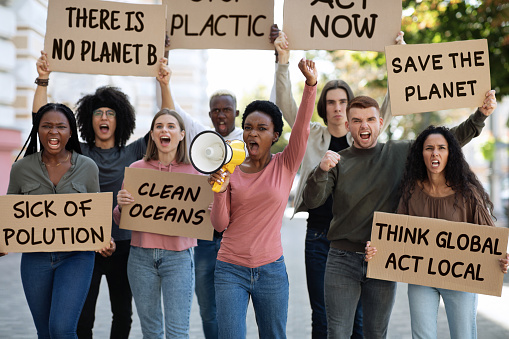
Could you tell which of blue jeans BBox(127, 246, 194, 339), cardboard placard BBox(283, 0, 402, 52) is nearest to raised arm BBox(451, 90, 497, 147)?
cardboard placard BBox(283, 0, 402, 52)

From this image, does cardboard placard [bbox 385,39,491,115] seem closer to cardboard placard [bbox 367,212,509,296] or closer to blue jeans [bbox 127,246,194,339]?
cardboard placard [bbox 367,212,509,296]

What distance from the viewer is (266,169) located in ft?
12.8

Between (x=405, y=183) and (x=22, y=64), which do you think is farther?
(x=22, y=64)

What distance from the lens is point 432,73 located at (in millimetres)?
4297

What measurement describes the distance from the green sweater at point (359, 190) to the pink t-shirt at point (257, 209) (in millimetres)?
221

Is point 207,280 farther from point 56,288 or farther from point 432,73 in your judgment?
point 432,73

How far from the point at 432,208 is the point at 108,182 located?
2.37 meters

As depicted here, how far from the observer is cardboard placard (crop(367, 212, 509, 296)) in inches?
147

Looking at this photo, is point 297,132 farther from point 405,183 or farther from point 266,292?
point 266,292

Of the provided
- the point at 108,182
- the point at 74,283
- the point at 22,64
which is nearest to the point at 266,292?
the point at 74,283

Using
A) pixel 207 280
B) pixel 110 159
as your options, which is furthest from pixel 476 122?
pixel 110 159

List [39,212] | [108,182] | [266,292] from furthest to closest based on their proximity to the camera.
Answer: [108,182] < [39,212] < [266,292]

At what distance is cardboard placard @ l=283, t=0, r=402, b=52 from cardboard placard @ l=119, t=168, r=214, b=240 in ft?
4.53

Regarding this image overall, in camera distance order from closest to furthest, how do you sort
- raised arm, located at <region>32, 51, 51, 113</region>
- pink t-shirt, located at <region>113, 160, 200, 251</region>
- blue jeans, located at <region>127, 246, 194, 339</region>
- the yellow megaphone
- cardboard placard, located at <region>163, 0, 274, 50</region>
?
the yellow megaphone
blue jeans, located at <region>127, 246, 194, 339</region>
pink t-shirt, located at <region>113, 160, 200, 251</region>
raised arm, located at <region>32, 51, 51, 113</region>
cardboard placard, located at <region>163, 0, 274, 50</region>
